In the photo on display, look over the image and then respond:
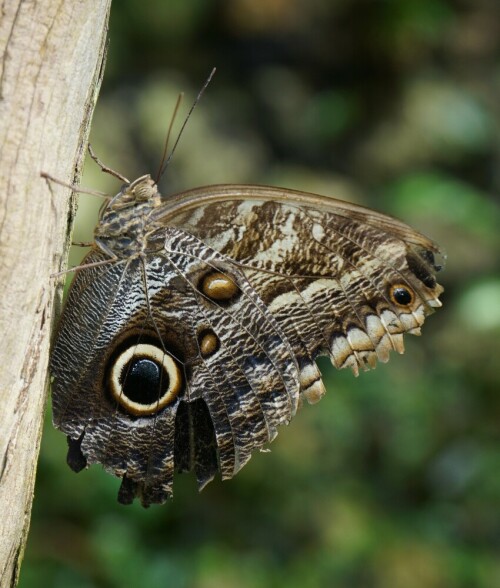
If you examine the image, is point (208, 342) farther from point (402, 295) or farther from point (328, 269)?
point (402, 295)

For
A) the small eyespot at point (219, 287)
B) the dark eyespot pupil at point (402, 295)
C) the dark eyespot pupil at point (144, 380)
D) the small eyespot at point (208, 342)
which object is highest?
→ the dark eyespot pupil at point (402, 295)

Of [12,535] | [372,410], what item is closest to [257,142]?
[372,410]

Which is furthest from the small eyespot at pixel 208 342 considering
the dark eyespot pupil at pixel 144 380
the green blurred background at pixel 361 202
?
the green blurred background at pixel 361 202

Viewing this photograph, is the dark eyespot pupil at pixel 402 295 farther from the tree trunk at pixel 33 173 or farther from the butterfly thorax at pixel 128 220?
the tree trunk at pixel 33 173

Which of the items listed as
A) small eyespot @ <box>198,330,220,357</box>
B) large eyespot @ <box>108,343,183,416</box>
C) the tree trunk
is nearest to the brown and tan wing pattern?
small eyespot @ <box>198,330,220,357</box>

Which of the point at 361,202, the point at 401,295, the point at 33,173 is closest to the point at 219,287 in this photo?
the point at 401,295

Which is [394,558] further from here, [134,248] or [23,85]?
[23,85]

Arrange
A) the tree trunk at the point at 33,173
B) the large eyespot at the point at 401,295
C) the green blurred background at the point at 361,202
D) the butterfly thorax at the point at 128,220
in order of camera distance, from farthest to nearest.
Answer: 1. the green blurred background at the point at 361,202
2. the large eyespot at the point at 401,295
3. the butterfly thorax at the point at 128,220
4. the tree trunk at the point at 33,173
